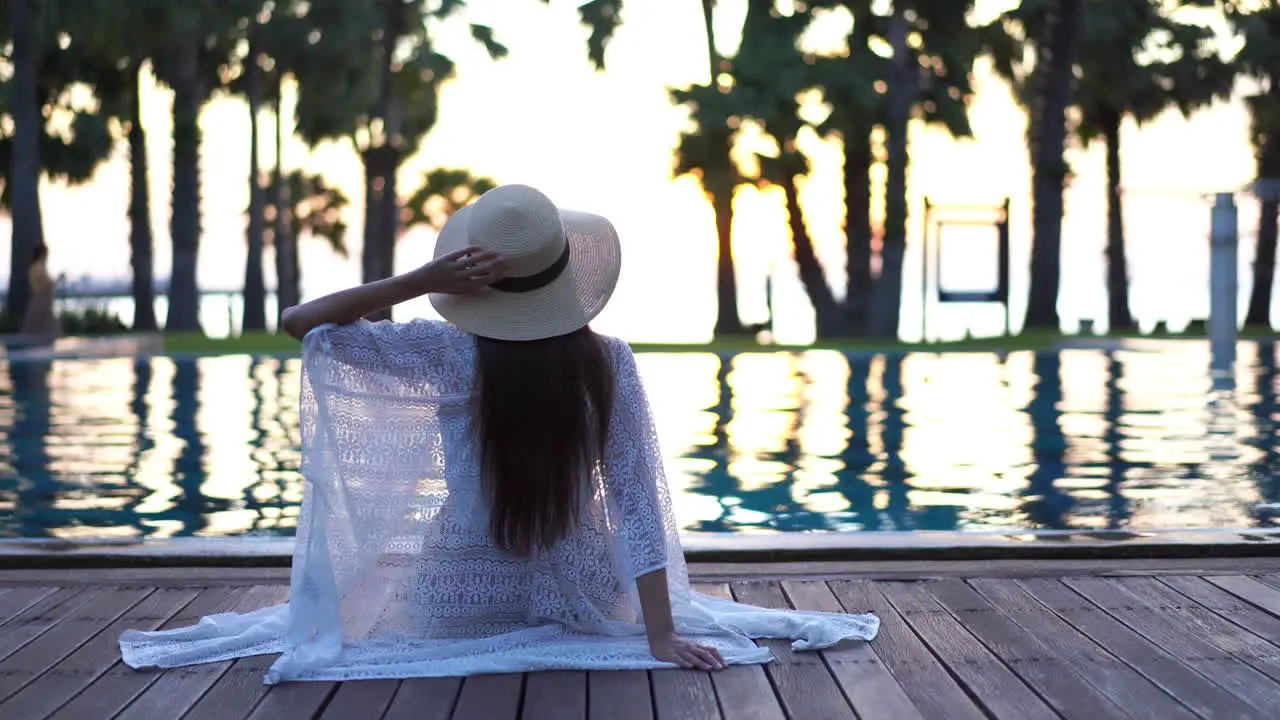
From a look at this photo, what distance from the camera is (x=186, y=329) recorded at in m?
31.1

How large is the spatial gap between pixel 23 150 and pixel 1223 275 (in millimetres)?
18594

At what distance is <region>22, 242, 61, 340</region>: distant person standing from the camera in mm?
20969

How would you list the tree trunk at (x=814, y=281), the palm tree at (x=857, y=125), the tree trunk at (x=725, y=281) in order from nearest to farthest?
1. the palm tree at (x=857, y=125)
2. the tree trunk at (x=725, y=281)
3. the tree trunk at (x=814, y=281)

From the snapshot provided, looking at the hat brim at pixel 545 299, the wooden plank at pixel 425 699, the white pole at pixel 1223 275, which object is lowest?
the wooden plank at pixel 425 699

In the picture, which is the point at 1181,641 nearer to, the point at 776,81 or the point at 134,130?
the point at 776,81

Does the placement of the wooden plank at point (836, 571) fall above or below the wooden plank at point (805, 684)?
above

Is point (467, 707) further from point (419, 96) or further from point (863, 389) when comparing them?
point (419, 96)

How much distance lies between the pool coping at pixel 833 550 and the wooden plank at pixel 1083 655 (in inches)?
15.0

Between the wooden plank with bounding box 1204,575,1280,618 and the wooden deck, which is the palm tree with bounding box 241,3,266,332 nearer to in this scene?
the wooden deck

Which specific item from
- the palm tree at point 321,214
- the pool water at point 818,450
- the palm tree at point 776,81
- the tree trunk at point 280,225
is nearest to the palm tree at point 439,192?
the palm tree at point 321,214

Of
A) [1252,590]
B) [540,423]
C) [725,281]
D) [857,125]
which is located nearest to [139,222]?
[725,281]

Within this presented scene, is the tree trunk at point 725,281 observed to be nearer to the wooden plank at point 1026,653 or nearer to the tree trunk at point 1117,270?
the tree trunk at point 1117,270

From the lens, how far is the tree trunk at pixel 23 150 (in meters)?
24.5

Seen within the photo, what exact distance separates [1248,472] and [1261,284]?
88.8ft
